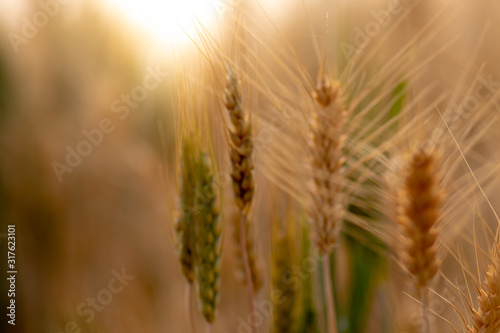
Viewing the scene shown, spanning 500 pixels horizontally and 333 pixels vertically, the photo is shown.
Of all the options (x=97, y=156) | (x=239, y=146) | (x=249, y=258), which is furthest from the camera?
(x=97, y=156)

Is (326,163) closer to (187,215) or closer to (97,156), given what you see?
(187,215)

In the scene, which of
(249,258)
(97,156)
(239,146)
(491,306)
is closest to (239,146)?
(239,146)

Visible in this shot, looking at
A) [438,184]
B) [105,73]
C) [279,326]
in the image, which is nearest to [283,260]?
[279,326]

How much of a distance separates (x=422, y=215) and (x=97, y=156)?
0.91 m

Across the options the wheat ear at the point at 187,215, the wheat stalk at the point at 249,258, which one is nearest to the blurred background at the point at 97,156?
the wheat stalk at the point at 249,258

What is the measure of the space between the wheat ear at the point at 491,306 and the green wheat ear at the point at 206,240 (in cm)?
37

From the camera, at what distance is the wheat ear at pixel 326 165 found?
691mm

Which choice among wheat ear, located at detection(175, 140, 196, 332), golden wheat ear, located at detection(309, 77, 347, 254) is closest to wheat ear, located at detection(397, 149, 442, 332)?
golden wheat ear, located at detection(309, 77, 347, 254)

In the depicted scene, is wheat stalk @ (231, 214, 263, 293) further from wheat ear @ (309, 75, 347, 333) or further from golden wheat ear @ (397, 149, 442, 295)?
golden wheat ear @ (397, 149, 442, 295)

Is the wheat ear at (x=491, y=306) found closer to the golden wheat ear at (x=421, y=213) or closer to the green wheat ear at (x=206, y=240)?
the golden wheat ear at (x=421, y=213)

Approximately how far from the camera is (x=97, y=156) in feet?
4.14

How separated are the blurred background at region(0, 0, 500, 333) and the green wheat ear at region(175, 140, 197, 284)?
33 cm

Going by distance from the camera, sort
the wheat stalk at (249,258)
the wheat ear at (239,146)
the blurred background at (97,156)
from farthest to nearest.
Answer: the blurred background at (97,156) → the wheat stalk at (249,258) → the wheat ear at (239,146)

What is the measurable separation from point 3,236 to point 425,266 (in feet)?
3.28
